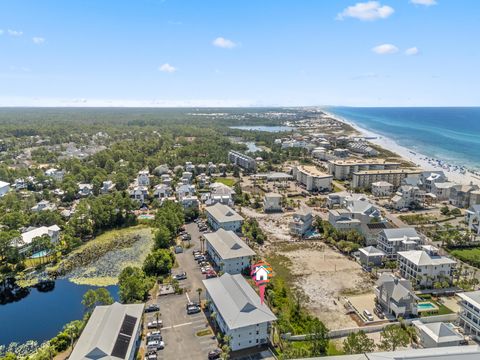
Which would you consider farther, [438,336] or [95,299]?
[95,299]

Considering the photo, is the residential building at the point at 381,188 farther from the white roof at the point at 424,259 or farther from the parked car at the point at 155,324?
the parked car at the point at 155,324

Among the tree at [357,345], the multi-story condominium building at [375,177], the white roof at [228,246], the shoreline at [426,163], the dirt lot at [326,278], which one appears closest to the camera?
the tree at [357,345]

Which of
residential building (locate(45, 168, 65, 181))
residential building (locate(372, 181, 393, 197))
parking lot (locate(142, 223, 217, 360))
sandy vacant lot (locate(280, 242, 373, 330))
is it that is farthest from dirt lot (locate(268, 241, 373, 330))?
residential building (locate(45, 168, 65, 181))

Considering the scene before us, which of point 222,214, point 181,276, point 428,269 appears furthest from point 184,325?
point 428,269

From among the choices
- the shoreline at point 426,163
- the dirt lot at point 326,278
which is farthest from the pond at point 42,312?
the shoreline at point 426,163

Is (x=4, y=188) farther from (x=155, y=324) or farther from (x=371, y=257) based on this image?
(x=371, y=257)

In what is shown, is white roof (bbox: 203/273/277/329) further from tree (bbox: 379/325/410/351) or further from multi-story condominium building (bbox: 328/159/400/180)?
multi-story condominium building (bbox: 328/159/400/180)

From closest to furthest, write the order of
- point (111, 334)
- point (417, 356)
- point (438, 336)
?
point (417, 356) < point (111, 334) < point (438, 336)

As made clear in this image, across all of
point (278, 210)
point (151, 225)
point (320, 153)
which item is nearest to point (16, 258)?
point (151, 225)
